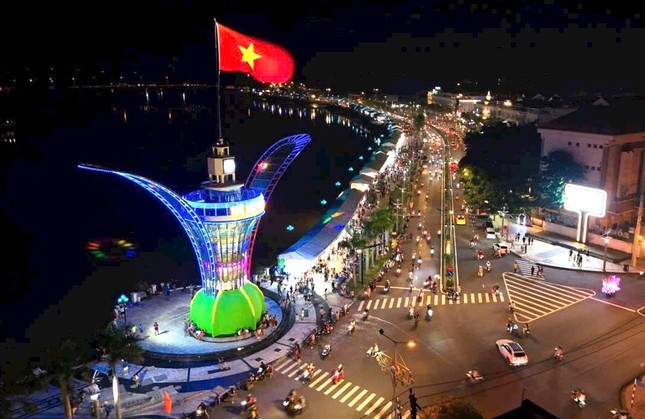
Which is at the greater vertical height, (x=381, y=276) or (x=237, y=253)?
(x=237, y=253)

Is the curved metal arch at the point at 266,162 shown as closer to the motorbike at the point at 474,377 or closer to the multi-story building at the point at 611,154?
the motorbike at the point at 474,377

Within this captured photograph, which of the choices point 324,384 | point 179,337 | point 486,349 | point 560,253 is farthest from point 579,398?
point 560,253

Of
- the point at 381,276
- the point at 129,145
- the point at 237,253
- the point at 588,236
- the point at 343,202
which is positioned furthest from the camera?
the point at 129,145

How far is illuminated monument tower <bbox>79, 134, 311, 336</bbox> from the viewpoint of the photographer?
3397cm

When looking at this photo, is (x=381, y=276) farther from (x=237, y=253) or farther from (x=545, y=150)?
(x=545, y=150)

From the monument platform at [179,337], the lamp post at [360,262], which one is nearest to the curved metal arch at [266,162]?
the monument platform at [179,337]

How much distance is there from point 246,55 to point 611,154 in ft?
152

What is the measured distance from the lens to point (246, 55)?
101ft

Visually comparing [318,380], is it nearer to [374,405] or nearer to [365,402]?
[365,402]

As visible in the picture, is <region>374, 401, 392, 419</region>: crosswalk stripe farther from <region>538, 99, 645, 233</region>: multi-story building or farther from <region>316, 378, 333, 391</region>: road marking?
<region>538, 99, 645, 233</region>: multi-story building

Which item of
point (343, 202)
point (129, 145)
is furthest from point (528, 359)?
point (129, 145)

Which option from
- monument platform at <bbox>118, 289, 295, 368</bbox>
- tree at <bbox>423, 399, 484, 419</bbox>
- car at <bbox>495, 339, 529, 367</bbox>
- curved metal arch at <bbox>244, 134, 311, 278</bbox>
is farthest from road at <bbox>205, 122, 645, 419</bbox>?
curved metal arch at <bbox>244, 134, 311, 278</bbox>

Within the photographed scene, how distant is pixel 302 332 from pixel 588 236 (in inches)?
1247

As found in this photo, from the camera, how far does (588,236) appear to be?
5419cm
